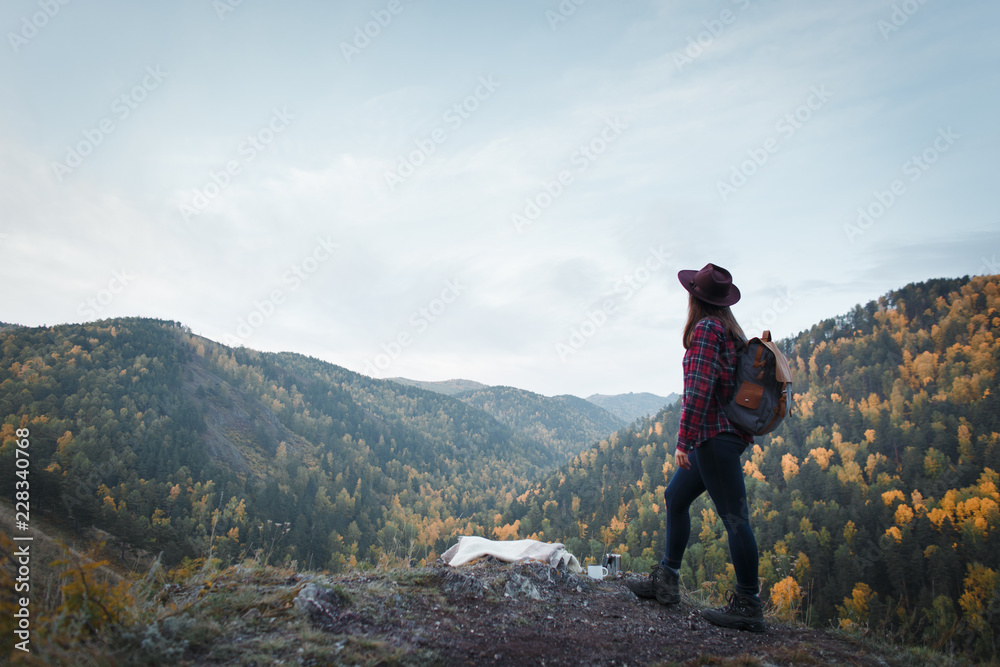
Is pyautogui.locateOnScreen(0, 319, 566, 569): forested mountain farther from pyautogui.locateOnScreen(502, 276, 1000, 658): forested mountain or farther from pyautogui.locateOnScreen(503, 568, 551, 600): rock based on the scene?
pyautogui.locateOnScreen(503, 568, 551, 600): rock

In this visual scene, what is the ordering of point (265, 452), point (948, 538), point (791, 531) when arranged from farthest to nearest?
1. point (265, 452)
2. point (791, 531)
3. point (948, 538)

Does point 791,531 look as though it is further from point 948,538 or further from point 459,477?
point 459,477

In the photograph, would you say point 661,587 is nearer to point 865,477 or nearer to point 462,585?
point 462,585

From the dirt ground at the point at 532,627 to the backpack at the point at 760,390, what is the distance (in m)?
1.78

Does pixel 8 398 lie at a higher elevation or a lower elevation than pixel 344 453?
higher

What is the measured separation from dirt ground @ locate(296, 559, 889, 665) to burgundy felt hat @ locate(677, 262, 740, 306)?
2.98 m

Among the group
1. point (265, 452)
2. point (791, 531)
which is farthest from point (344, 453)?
point (791, 531)

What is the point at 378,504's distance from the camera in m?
115

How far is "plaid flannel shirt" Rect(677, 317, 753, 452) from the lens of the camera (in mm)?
4062

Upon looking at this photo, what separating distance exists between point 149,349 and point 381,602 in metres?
183

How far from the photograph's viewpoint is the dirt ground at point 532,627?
→ 10.9 feet

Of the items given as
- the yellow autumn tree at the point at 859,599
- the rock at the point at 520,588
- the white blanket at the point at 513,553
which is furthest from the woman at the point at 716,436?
the yellow autumn tree at the point at 859,599

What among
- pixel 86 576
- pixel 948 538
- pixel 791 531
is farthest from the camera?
pixel 791 531

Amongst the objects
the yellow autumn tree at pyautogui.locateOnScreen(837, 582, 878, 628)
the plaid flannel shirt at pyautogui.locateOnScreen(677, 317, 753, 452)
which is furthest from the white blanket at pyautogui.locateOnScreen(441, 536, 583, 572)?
the yellow autumn tree at pyautogui.locateOnScreen(837, 582, 878, 628)
